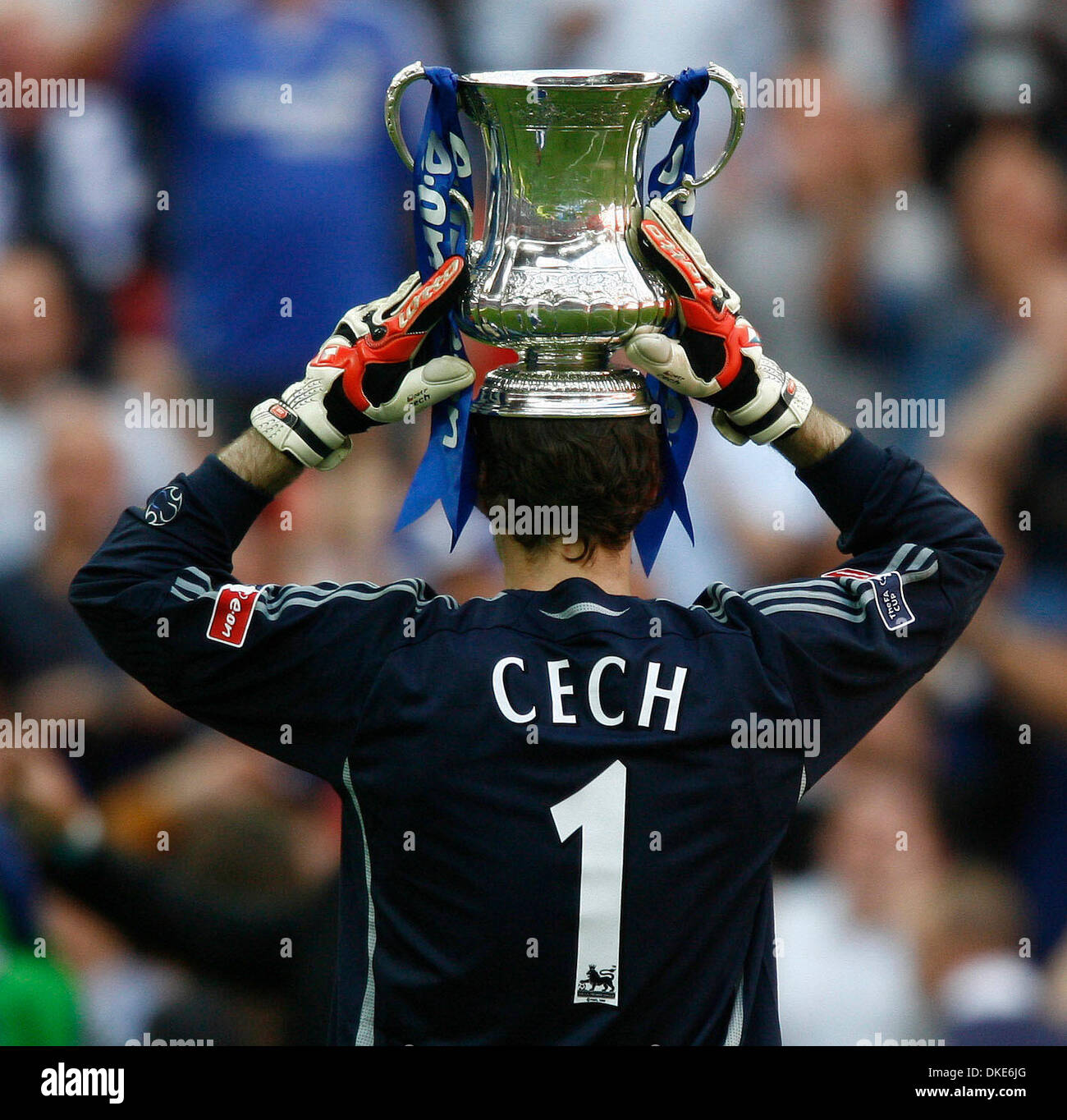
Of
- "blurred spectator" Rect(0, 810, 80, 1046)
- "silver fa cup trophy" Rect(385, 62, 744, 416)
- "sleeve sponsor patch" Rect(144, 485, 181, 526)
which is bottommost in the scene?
"blurred spectator" Rect(0, 810, 80, 1046)

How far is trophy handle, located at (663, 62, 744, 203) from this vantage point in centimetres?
232

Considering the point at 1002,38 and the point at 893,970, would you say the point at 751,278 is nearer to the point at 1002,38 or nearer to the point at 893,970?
the point at 1002,38

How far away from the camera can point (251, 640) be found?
79.0 inches

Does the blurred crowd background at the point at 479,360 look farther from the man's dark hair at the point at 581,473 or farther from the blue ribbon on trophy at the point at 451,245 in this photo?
the man's dark hair at the point at 581,473

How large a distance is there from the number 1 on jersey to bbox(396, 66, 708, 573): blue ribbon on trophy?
1.71ft

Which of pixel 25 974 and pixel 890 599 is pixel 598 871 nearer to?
pixel 890 599

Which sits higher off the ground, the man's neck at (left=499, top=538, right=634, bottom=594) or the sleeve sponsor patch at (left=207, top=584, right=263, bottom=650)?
the man's neck at (left=499, top=538, right=634, bottom=594)

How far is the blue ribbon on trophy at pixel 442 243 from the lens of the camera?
227cm

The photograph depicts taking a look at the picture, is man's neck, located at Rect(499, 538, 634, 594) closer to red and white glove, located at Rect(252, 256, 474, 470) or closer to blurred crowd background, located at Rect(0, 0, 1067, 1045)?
red and white glove, located at Rect(252, 256, 474, 470)

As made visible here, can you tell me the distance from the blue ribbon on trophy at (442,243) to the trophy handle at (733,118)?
320 mm

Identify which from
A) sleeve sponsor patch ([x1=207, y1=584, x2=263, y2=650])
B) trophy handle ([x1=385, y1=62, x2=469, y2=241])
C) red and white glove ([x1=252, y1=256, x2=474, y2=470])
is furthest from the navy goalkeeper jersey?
trophy handle ([x1=385, y1=62, x2=469, y2=241])

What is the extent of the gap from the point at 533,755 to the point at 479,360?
2.13 m

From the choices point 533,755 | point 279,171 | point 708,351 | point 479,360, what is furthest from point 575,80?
point 279,171

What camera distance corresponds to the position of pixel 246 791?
3.77 m
